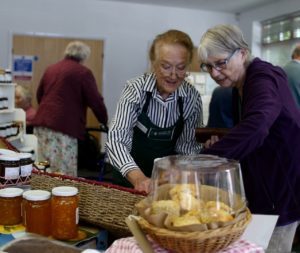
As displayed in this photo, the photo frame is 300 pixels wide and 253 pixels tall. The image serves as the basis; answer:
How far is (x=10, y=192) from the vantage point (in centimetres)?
119

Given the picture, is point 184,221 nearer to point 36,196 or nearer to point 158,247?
point 158,247

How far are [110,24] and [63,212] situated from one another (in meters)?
5.35

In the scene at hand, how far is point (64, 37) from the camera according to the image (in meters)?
6.00

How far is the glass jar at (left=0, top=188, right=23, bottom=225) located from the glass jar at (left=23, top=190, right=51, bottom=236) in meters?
0.05

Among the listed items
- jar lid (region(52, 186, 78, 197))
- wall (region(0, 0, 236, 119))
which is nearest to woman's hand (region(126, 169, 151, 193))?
jar lid (region(52, 186, 78, 197))

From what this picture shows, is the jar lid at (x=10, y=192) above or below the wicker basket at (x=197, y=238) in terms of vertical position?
below

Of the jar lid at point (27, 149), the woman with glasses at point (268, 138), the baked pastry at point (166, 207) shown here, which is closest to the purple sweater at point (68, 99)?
the jar lid at point (27, 149)

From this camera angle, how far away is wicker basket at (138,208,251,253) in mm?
781

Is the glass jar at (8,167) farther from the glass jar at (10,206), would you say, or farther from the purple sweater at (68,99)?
the purple sweater at (68,99)

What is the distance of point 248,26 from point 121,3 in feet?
6.54

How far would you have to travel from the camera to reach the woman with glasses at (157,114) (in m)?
1.62

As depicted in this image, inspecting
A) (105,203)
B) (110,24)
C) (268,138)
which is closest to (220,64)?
(268,138)

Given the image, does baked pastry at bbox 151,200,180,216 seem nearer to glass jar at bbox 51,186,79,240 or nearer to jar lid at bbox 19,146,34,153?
glass jar at bbox 51,186,79,240

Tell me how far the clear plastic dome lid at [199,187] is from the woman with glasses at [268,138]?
0.40 meters
